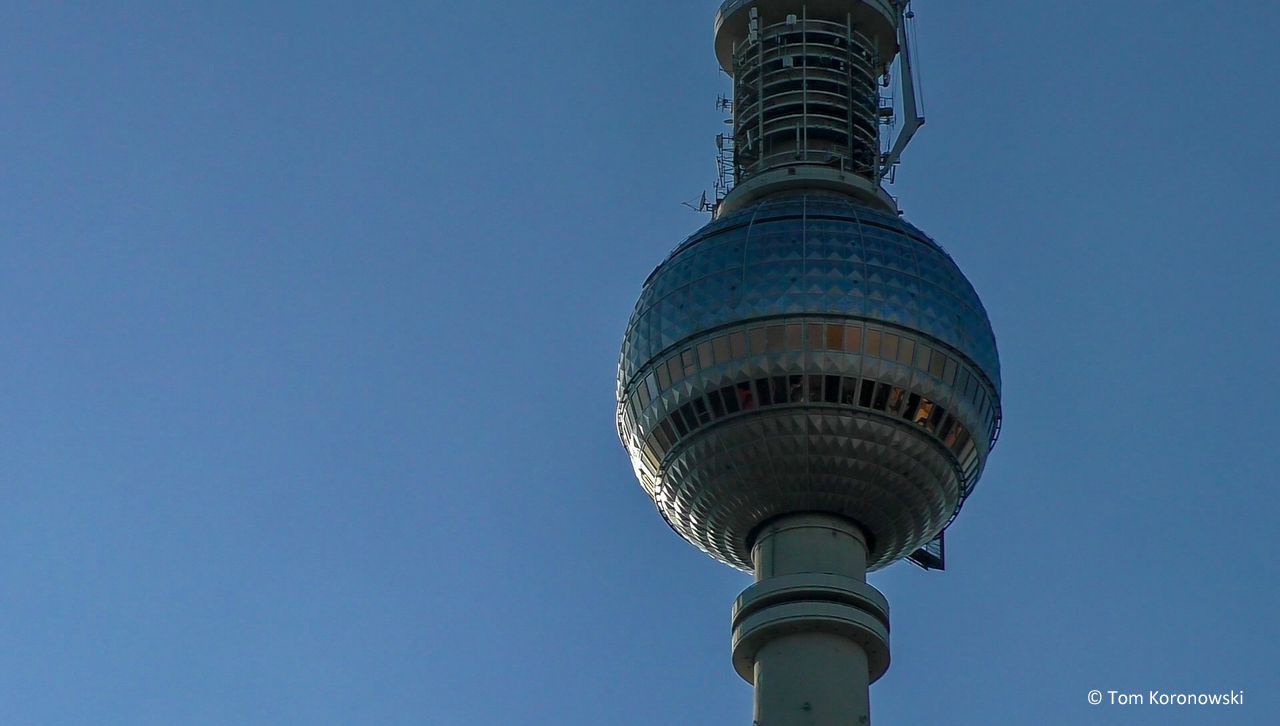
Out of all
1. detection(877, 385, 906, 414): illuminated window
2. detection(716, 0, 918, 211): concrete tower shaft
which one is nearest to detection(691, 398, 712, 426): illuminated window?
detection(877, 385, 906, 414): illuminated window

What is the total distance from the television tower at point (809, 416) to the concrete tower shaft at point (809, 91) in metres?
5.60

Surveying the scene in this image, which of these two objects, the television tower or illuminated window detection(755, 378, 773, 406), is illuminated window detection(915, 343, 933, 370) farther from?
illuminated window detection(755, 378, 773, 406)

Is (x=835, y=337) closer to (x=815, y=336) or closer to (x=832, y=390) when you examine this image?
(x=815, y=336)

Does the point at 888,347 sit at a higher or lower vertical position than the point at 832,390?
higher

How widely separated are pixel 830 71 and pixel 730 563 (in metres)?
26.9

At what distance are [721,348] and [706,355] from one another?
70 centimetres

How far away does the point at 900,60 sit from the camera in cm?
9694

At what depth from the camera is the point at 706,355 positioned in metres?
77.5

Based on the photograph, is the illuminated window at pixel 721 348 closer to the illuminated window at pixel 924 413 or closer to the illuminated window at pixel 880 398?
the illuminated window at pixel 880 398

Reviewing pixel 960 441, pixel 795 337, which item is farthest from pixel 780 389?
pixel 960 441

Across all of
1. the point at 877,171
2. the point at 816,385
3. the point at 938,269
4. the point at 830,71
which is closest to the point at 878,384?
the point at 816,385

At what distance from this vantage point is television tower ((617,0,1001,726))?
243ft

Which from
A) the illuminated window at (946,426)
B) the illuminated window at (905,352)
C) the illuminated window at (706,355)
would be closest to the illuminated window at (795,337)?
the illuminated window at (706,355)

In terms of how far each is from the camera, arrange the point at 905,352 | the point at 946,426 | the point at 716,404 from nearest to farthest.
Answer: the point at 716,404
the point at 905,352
the point at 946,426
